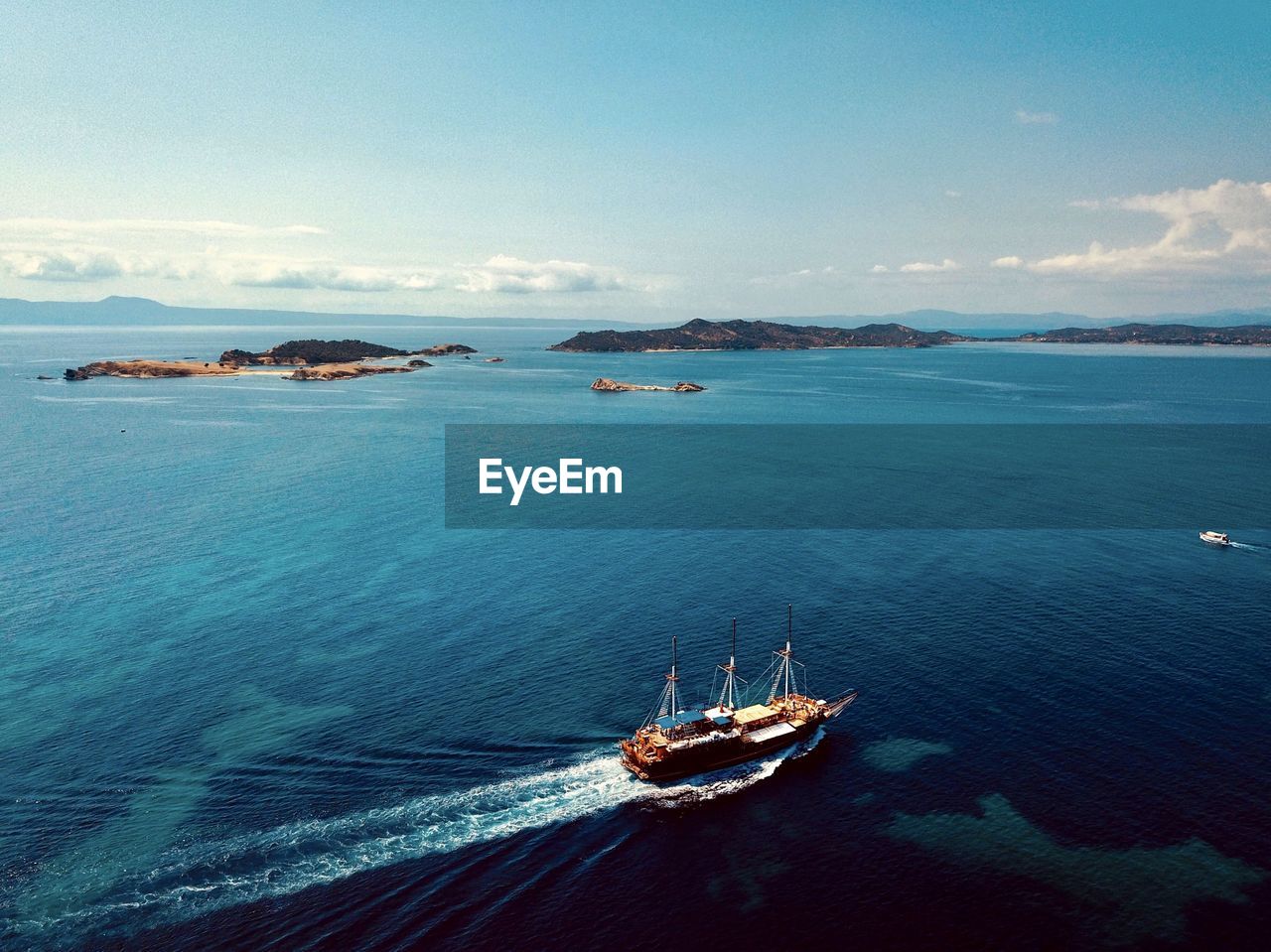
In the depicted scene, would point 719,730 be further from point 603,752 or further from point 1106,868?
point 1106,868

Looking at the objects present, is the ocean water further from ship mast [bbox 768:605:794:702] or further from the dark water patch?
ship mast [bbox 768:605:794:702]

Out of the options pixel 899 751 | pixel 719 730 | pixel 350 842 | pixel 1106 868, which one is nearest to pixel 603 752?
pixel 719 730

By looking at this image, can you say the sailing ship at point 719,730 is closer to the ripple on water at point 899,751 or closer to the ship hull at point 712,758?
the ship hull at point 712,758

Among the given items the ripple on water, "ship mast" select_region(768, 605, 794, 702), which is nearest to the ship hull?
"ship mast" select_region(768, 605, 794, 702)

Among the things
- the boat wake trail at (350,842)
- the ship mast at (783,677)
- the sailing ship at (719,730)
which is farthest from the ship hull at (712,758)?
the ship mast at (783,677)

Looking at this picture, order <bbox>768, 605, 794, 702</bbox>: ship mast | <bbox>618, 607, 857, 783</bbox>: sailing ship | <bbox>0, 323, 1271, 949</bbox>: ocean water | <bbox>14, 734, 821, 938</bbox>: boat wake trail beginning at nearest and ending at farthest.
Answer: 1. <bbox>14, 734, 821, 938</bbox>: boat wake trail
2. <bbox>0, 323, 1271, 949</bbox>: ocean water
3. <bbox>618, 607, 857, 783</bbox>: sailing ship
4. <bbox>768, 605, 794, 702</bbox>: ship mast

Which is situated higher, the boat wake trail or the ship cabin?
the ship cabin

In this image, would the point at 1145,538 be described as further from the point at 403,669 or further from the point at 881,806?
the point at 403,669
